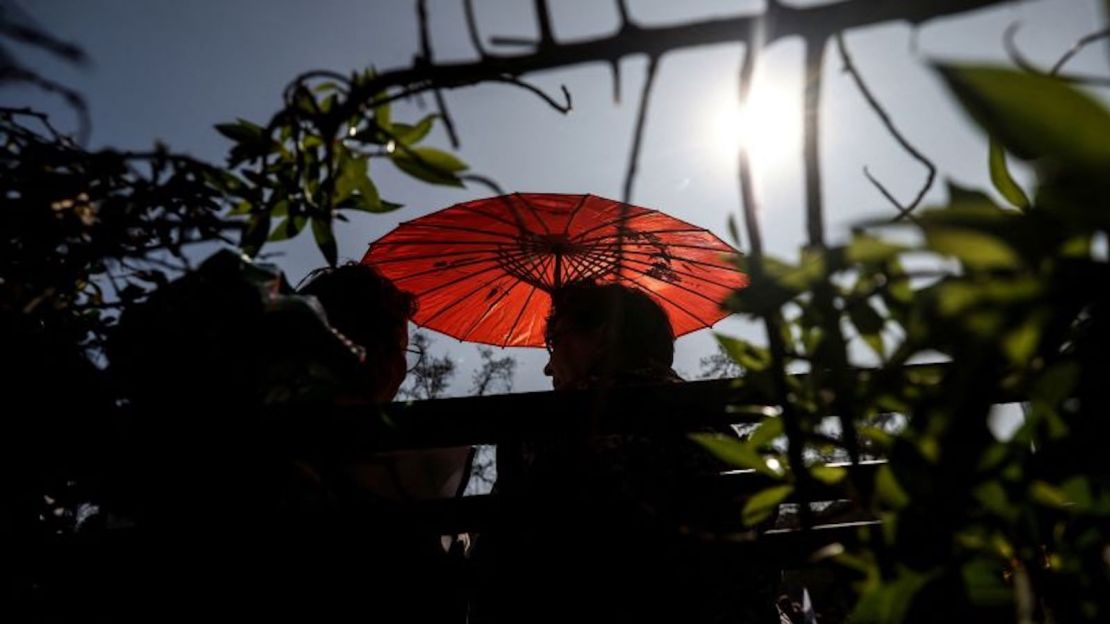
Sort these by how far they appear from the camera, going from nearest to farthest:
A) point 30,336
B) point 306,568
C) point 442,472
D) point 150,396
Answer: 1. point 150,396
2. point 30,336
3. point 306,568
4. point 442,472

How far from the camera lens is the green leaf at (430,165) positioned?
0.76 m

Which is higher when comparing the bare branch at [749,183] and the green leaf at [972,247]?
the bare branch at [749,183]

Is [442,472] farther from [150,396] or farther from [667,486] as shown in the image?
[150,396]

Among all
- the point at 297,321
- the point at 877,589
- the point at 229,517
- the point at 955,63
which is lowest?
the point at 877,589

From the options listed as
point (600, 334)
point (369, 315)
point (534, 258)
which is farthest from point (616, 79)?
point (534, 258)

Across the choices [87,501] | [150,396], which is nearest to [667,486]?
[150,396]

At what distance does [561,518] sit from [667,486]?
0.45 metres

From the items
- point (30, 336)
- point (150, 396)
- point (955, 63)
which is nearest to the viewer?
point (955, 63)

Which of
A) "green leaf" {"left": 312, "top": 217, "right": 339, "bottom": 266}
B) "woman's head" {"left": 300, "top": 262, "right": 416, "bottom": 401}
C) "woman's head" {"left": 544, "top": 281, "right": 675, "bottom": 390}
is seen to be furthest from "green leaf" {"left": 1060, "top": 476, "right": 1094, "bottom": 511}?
"woman's head" {"left": 300, "top": 262, "right": 416, "bottom": 401}

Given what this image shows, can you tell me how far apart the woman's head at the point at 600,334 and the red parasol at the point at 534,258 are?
922 millimetres

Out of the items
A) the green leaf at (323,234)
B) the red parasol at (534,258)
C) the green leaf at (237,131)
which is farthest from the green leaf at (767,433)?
the red parasol at (534,258)

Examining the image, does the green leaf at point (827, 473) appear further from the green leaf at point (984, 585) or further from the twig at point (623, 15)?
the twig at point (623, 15)

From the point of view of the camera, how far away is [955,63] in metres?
0.30

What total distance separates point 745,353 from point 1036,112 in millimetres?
524
